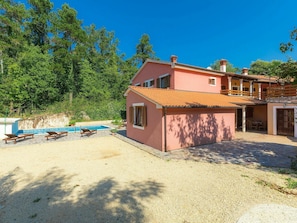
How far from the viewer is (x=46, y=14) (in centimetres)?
3447

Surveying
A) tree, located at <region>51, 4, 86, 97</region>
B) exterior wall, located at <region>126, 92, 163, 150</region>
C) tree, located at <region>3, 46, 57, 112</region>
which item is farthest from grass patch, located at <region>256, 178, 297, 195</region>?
tree, located at <region>51, 4, 86, 97</region>

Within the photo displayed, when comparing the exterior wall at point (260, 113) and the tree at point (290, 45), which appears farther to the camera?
the exterior wall at point (260, 113)

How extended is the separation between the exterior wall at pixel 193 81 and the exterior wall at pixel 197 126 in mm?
5814

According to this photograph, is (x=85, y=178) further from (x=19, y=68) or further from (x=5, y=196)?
(x=19, y=68)

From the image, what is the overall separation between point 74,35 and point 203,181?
37335mm

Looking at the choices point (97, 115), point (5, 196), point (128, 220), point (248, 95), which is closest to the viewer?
point (128, 220)

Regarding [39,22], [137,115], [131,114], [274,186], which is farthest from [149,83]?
[39,22]

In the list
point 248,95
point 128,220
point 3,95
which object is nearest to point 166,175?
point 128,220

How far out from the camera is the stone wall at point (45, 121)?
20641mm

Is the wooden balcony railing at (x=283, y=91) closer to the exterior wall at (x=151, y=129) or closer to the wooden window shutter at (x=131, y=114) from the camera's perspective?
the exterior wall at (x=151, y=129)

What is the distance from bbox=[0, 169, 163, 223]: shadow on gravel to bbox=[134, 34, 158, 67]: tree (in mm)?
42741

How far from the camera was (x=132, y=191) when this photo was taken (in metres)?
5.19

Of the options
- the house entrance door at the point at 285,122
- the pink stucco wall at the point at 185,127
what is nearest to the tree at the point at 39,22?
the pink stucco wall at the point at 185,127

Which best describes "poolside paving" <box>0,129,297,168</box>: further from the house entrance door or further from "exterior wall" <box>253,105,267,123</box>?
"exterior wall" <box>253,105,267,123</box>
